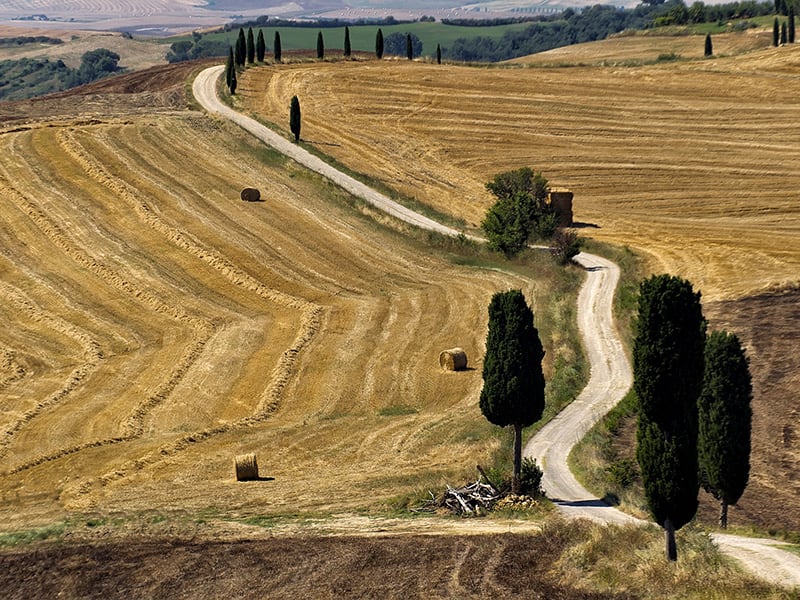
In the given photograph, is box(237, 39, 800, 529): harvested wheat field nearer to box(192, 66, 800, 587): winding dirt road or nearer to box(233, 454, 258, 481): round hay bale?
box(192, 66, 800, 587): winding dirt road

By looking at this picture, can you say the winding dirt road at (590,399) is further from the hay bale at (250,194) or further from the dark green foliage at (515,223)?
the hay bale at (250,194)

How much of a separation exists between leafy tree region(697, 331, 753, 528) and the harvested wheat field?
20.9 meters

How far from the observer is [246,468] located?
3869 cm

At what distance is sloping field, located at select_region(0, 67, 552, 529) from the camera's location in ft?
131

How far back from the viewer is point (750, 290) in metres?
61.3

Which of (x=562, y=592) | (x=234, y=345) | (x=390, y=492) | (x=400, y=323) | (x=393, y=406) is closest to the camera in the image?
(x=562, y=592)

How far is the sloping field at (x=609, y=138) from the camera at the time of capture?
7969 centimetres

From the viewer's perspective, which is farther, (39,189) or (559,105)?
(559,105)

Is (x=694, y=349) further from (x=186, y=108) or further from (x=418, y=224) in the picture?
(x=186, y=108)

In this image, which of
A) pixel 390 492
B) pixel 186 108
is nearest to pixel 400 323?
pixel 390 492

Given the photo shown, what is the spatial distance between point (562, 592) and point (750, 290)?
38552 mm

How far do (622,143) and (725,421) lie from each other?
66200mm

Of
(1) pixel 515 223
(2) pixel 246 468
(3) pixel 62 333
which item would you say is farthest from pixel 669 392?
(1) pixel 515 223

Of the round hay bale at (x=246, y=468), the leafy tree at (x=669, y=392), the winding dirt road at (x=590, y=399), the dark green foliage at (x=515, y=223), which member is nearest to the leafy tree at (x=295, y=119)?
the winding dirt road at (x=590, y=399)
